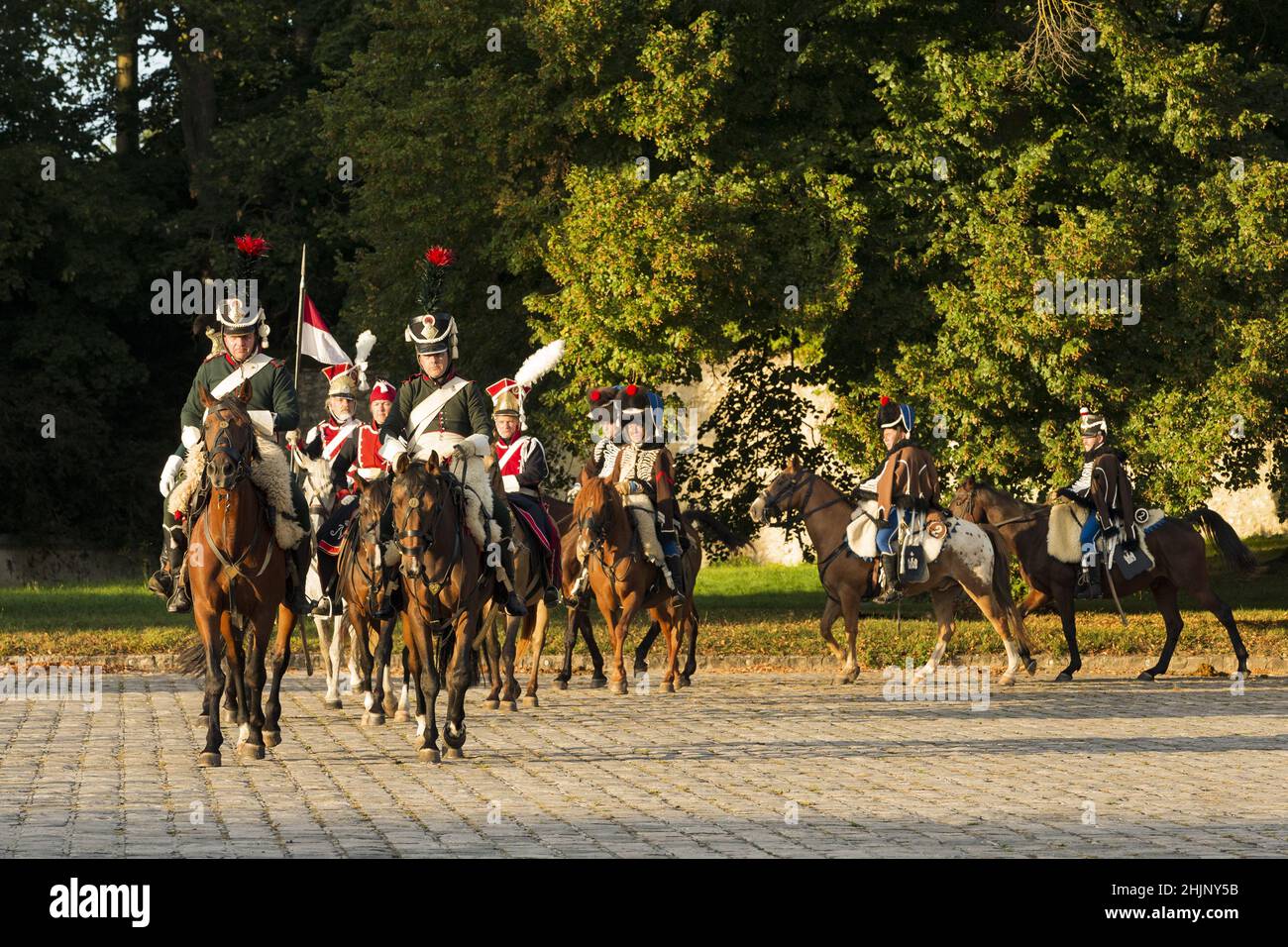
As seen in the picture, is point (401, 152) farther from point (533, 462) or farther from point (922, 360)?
point (533, 462)

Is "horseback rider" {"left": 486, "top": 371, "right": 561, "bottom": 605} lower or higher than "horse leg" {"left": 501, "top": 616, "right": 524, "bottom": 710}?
higher

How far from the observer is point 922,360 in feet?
87.5

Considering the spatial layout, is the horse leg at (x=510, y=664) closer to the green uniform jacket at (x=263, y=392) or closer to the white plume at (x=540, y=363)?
the white plume at (x=540, y=363)

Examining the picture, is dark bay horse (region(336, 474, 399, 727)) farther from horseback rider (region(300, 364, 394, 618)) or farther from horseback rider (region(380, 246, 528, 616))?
horseback rider (region(380, 246, 528, 616))

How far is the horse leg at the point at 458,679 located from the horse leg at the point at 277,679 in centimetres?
133

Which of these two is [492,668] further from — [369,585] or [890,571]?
[890,571]

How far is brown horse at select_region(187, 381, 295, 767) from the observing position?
13570 mm

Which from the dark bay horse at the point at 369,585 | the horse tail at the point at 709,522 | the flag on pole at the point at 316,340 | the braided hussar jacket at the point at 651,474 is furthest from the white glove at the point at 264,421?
the horse tail at the point at 709,522

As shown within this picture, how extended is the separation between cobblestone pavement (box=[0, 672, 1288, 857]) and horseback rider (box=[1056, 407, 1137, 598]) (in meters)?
3.79

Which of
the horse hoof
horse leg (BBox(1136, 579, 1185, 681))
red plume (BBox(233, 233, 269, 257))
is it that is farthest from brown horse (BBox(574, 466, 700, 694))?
horse leg (BBox(1136, 579, 1185, 681))

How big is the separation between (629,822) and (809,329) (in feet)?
54.1

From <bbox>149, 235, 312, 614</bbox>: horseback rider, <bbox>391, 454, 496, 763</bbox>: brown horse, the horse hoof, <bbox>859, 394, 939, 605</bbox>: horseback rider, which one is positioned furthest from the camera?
<bbox>859, 394, 939, 605</bbox>: horseback rider

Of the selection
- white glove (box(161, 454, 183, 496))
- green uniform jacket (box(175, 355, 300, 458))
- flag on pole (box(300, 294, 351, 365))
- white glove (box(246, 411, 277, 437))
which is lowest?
white glove (box(161, 454, 183, 496))
